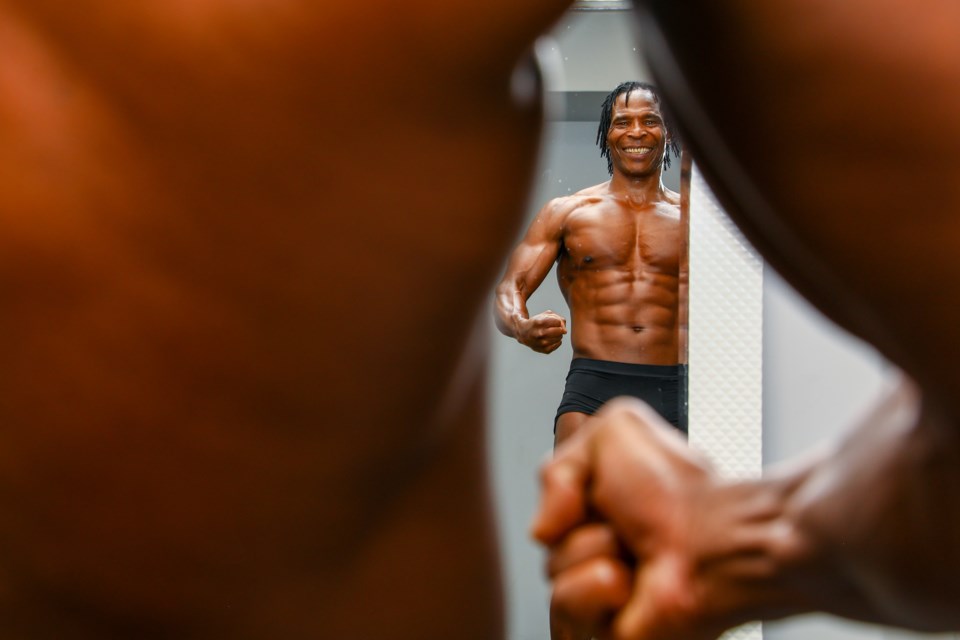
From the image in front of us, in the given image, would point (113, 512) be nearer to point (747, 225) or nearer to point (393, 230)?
point (393, 230)

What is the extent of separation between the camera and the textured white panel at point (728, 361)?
1.94 meters

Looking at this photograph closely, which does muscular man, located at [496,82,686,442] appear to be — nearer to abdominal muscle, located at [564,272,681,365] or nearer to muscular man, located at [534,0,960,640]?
abdominal muscle, located at [564,272,681,365]

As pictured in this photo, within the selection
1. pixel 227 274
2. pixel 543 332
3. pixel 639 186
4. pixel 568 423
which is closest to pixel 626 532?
pixel 227 274

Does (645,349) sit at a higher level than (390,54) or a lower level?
higher

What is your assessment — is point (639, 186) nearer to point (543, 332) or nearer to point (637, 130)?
point (637, 130)

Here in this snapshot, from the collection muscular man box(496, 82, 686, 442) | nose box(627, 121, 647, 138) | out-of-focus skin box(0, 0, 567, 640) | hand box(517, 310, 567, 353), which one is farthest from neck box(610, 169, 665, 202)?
out-of-focus skin box(0, 0, 567, 640)

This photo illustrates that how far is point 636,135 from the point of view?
2375mm

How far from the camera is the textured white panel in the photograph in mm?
1944

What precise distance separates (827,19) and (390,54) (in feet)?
0.55

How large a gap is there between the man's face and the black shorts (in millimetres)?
490

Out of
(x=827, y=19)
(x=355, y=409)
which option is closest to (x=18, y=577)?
(x=355, y=409)

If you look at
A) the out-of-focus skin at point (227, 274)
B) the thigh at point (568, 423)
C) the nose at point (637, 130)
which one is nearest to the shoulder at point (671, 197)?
the nose at point (637, 130)

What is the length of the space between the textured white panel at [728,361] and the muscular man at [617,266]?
5.4 inches

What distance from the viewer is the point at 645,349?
229cm
